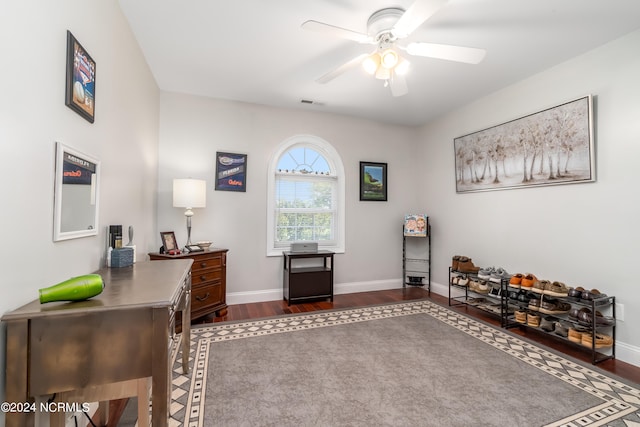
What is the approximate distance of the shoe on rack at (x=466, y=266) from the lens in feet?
11.3

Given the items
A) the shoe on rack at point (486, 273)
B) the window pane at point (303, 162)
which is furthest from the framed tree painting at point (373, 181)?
the shoe on rack at point (486, 273)

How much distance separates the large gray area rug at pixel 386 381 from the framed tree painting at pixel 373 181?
2.09 m

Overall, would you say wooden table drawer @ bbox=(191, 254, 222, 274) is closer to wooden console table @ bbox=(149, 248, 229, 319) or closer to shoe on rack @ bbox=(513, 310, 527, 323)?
wooden console table @ bbox=(149, 248, 229, 319)

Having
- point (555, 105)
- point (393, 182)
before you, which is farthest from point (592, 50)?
point (393, 182)

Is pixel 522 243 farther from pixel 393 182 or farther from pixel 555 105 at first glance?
pixel 393 182

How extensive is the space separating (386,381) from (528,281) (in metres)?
1.85

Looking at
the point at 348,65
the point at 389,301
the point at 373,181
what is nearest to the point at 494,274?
the point at 389,301

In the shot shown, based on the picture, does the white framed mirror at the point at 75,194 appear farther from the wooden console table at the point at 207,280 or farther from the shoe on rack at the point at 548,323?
the shoe on rack at the point at 548,323

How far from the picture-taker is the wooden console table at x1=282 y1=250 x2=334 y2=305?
362cm

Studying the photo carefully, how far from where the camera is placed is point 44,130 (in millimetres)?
1174

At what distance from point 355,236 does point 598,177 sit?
2.72m

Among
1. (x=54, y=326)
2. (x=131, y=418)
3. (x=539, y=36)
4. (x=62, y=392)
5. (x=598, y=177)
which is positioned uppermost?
(x=539, y=36)

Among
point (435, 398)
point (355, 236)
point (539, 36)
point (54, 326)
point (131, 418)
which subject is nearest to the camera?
point (54, 326)

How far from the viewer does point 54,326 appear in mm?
970
